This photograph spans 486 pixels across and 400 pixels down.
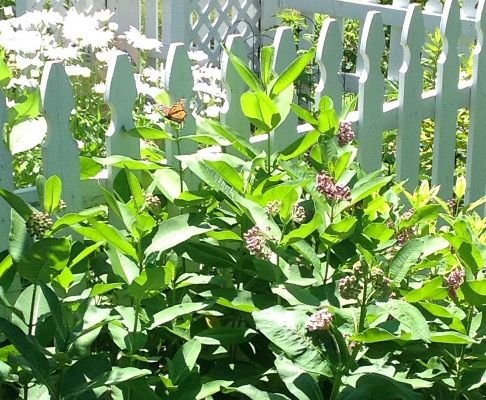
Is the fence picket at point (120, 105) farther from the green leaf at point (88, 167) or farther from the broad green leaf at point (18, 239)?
the broad green leaf at point (18, 239)

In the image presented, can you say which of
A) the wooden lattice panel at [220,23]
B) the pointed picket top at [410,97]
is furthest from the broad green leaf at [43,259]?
→ the wooden lattice panel at [220,23]

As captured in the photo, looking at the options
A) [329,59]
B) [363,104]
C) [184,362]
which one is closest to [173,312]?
[184,362]

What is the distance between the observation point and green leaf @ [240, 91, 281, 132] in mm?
2582

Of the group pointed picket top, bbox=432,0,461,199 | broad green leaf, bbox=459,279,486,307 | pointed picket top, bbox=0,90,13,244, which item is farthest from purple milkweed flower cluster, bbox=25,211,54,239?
pointed picket top, bbox=432,0,461,199

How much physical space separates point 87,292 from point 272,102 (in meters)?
0.68

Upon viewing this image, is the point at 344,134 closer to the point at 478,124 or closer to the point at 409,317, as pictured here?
the point at 409,317

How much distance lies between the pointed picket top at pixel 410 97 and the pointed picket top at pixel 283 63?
1.99ft

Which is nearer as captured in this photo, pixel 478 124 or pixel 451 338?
pixel 451 338

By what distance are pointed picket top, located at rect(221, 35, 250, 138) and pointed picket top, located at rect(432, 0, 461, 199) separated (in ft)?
3.44

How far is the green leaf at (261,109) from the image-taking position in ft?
8.47

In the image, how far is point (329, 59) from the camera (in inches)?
128

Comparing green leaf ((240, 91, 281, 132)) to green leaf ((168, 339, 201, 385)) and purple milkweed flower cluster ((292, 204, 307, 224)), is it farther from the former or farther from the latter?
green leaf ((168, 339, 201, 385))

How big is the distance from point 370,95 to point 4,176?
1422 mm

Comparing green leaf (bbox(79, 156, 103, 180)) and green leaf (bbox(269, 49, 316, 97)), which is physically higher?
green leaf (bbox(269, 49, 316, 97))
